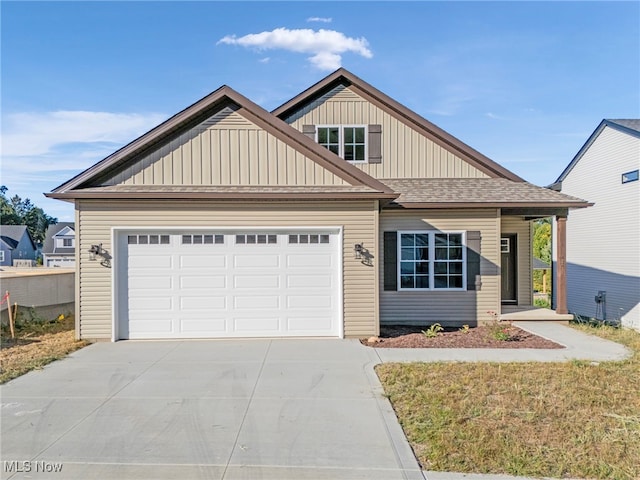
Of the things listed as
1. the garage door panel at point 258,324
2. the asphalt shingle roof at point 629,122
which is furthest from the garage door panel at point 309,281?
the asphalt shingle roof at point 629,122

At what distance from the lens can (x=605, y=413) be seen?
4816mm

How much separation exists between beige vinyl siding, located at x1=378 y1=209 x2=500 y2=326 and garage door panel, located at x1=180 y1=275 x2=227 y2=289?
4.06 metres

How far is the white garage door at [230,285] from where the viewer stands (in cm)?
881

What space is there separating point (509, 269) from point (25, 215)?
88799mm

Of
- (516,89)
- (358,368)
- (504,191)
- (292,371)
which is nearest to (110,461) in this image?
(292,371)

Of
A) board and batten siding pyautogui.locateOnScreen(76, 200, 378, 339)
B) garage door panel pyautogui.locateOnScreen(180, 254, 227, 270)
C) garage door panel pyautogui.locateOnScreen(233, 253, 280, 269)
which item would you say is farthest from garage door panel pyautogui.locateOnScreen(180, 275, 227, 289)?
board and batten siding pyautogui.locateOnScreen(76, 200, 378, 339)

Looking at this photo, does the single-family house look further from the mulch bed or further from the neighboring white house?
the neighboring white house

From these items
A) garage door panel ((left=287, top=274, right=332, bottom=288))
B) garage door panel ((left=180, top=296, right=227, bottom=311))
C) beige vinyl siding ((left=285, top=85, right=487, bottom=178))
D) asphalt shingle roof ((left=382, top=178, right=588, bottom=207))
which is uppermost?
beige vinyl siding ((left=285, top=85, right=487, bottom=178))

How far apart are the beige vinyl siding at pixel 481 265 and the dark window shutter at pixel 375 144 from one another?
2.09 m

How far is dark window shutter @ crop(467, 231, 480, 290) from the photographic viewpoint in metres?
10.6

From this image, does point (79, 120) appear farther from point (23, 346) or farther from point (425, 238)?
point (425, 238)

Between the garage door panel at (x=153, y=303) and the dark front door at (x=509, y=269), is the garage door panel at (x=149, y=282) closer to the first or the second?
the garage door panel at (x=153, y=303)

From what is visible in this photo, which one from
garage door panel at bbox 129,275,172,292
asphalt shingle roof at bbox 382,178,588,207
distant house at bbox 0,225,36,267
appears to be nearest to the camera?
garage door panel at bbox 129,275,172,292

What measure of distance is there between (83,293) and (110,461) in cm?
573
